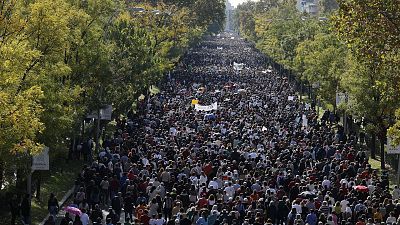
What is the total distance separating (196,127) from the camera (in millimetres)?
43906

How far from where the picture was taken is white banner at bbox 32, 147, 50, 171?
25656 millimetres

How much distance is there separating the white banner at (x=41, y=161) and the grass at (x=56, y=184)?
1860mm

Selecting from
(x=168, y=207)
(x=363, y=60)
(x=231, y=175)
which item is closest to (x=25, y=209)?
(x=168, y=207)

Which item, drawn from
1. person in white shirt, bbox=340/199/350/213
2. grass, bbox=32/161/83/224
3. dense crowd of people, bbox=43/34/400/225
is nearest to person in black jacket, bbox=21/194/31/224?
dense crowd of people, bbox=43/34/400/225

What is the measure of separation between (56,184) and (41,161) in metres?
6.83

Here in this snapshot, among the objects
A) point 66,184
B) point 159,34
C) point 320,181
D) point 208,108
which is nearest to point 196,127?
point 208,108

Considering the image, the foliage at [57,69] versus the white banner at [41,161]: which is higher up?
the foliage at [57,69]

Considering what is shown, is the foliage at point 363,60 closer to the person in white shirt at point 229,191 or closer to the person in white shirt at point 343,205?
the person in white shirt at point 343,205

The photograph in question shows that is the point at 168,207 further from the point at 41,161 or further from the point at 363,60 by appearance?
the point at 363,60

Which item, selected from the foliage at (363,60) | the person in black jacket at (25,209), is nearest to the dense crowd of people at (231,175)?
the person in black jacket at (25,209)

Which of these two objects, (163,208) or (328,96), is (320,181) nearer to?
(163,208)

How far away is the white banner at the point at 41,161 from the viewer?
25656mm

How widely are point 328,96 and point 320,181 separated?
77.3 feet

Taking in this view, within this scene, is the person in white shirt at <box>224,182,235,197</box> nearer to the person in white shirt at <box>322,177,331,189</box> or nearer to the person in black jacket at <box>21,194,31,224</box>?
the person in white shirt at <box>322,177,331,189</box>
